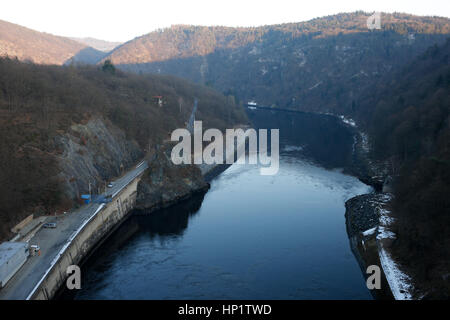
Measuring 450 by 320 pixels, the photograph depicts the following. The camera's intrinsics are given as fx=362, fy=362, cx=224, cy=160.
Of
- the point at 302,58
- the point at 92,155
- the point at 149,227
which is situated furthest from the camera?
the point at 302,58

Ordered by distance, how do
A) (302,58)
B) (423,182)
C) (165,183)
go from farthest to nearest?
1. (302,58)
2. (165,183)
3. (423,182)

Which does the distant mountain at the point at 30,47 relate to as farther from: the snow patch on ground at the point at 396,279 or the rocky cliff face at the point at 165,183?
the snow patch on ground at the point at 396,279

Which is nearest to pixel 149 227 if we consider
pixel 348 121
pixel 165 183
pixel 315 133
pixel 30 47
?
pixel 165 183

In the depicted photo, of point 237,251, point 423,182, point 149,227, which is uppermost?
point 423,182

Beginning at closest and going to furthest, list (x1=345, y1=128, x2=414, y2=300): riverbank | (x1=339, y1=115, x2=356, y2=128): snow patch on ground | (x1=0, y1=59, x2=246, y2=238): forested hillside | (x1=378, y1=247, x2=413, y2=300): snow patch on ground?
(x1=378, y1=247, x2=413, y2=300): snow patch on ground < (x1=345, y1=128, x2=414, y2=300): riverbank < (x1=0, y1=59, x2=246, y2=238): forested hillside < (x1=339, y1=115, x2=356, y2=128): snow patch on ground

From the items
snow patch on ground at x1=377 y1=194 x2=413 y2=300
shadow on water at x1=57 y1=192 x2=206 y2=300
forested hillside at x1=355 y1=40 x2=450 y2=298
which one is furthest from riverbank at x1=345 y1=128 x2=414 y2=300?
shadow on water at x1=57 y1=192 x2=206 y2=300

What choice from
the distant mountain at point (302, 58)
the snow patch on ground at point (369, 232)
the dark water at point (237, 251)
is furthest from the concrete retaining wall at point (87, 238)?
the distant mountain at point (302, 58)

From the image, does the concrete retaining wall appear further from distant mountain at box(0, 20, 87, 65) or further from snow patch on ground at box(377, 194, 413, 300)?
distant mountain at box(0, 20, 87, 65)

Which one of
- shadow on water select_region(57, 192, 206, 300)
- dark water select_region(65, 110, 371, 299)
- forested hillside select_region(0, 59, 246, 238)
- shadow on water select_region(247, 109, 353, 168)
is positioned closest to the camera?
dark water select_region(65, 110, 371, 299)

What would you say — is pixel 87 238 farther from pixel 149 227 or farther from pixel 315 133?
pixel 315 133
